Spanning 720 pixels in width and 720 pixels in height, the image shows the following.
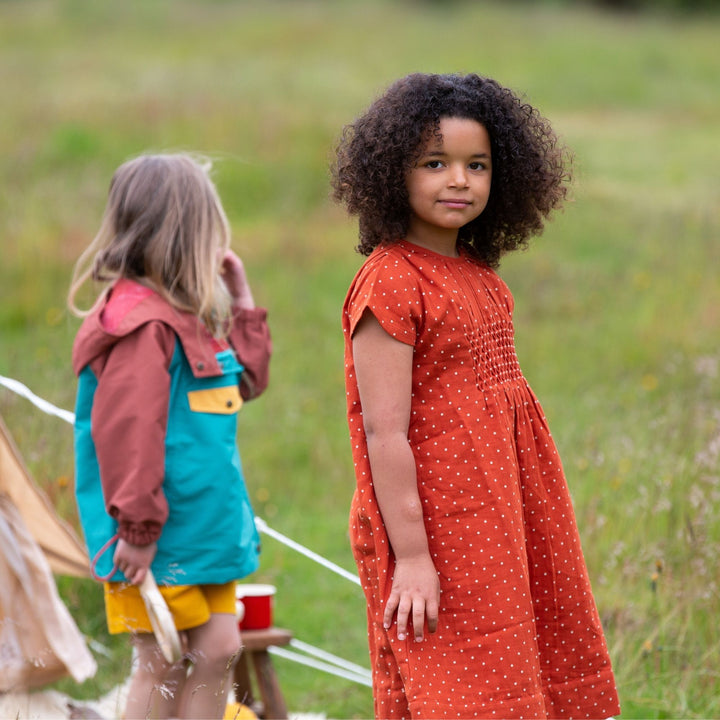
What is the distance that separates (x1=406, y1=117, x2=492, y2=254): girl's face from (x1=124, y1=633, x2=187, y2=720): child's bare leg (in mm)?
1402

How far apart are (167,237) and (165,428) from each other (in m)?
0.52

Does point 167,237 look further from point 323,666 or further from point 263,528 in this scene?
point 323,666

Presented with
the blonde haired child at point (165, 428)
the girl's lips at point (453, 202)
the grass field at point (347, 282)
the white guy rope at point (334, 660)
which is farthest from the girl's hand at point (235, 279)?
the white guy rope at point (334, 660)

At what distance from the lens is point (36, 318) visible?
7.85 m

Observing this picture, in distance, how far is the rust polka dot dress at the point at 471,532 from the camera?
85.8 inches

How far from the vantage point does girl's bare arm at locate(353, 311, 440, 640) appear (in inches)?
84.4

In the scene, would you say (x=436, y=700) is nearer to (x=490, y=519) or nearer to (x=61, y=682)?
(x=490, y=519)

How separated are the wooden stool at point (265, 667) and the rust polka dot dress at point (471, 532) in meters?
1.31

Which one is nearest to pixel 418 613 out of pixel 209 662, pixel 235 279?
pixel 209 662

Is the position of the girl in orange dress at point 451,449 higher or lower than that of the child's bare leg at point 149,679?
higher

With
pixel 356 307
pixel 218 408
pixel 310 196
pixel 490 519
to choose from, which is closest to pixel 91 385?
pixel 218 408

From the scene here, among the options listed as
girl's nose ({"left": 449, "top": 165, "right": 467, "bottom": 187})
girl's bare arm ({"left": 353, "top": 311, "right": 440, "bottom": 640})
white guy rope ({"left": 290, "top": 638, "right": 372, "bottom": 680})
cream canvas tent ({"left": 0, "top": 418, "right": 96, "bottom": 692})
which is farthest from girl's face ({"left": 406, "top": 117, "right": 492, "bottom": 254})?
white guy rope ({"left": 290, "top": 638, "right": 372, "bottom": 680})

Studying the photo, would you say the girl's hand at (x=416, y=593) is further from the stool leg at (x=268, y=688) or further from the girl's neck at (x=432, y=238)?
the stool leg at (x=268, y=688)

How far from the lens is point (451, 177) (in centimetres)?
224
